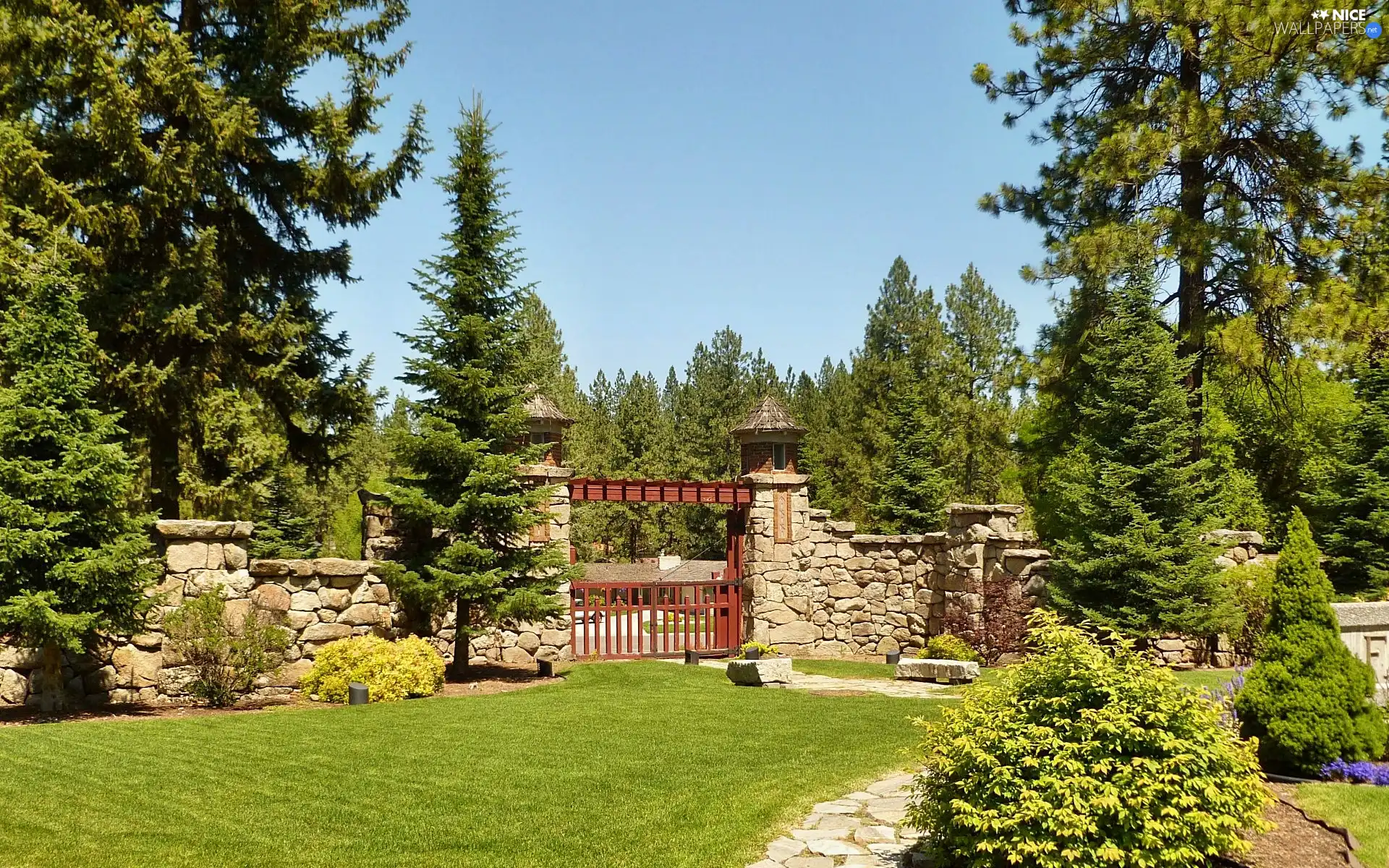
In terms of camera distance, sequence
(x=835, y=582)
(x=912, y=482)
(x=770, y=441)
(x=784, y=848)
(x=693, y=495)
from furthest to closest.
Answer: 1. (x=912, y=482)
2. (x=835, y=582)
3. (x=770, y=441)
4. (x=693, y=495)
5. (x=784, y=848)

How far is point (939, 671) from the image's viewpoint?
501 inches

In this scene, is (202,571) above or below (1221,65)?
below

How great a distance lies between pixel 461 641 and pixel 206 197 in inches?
305

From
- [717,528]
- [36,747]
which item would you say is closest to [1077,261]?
[36,747]

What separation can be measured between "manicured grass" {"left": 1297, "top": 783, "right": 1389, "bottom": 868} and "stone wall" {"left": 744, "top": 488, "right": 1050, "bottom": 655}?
10707mm

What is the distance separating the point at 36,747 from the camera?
7219 millimetres

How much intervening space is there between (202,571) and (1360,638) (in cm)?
1113

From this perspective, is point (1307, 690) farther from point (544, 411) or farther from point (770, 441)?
point (770, 441)

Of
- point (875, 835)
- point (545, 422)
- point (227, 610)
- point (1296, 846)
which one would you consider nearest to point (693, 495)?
point (545, 422)

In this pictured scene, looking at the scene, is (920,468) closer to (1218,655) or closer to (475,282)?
(1218,655)

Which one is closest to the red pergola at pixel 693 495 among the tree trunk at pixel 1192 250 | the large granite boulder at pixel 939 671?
the large granite boulder at pixel 939 671

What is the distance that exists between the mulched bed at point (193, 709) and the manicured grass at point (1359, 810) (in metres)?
8.34

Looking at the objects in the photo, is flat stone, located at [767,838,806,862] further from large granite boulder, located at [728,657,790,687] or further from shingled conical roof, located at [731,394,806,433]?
shingled conical roof, located at [731,394,806,433]

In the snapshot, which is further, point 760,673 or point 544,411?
point 544,411
